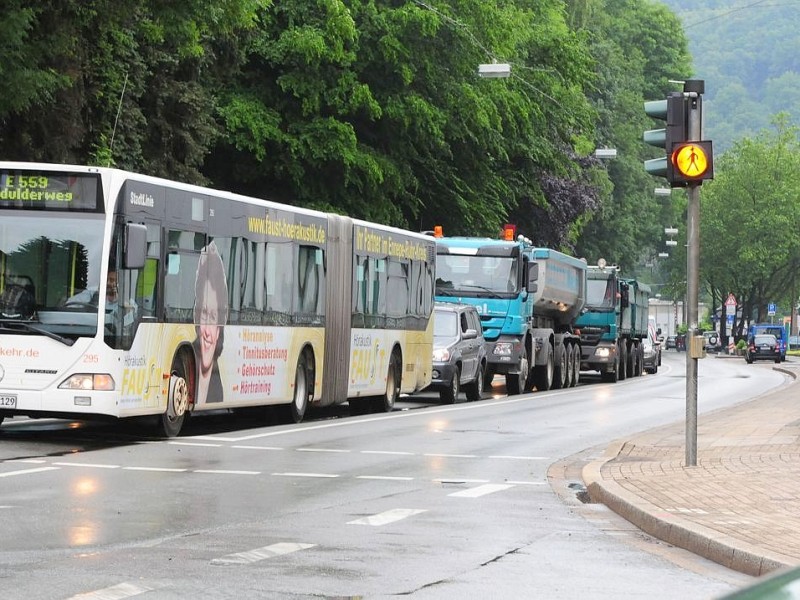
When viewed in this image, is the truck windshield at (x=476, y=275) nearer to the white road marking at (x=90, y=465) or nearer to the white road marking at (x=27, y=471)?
the white road marking at (x=90, y=465)

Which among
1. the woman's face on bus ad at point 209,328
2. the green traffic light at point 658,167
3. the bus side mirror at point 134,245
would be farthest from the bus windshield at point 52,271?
the green traffic light at point 658,167

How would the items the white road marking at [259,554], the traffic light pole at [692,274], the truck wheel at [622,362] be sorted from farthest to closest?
the truck wheel at [622,362] → the traffic light pole at [692,274] → the white road marking at [259,554]

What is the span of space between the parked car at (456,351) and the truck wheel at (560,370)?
7387 mm

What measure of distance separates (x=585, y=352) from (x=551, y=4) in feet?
43.7

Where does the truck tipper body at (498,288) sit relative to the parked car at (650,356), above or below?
above

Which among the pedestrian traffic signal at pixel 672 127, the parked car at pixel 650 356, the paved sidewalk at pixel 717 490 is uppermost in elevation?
the pedestrian traffic signal at pixel 672 127

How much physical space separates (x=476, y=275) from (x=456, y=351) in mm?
4884

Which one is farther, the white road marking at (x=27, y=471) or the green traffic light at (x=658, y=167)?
the green traffic light at (x=658, y=167)

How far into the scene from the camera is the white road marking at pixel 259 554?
9.14 m

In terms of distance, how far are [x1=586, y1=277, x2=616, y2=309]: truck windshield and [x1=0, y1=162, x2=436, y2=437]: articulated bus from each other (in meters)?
23.9

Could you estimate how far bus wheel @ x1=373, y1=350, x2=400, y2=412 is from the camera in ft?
87.8

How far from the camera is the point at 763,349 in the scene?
289 ft

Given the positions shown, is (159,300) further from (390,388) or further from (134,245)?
(390,388)

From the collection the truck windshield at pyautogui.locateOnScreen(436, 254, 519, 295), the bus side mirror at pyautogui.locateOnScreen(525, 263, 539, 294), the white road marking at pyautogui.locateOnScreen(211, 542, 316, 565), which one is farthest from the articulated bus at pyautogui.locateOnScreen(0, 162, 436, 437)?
the bus side mirror at pyautogui.locateOnScreen(525, 263, 539, 294)
